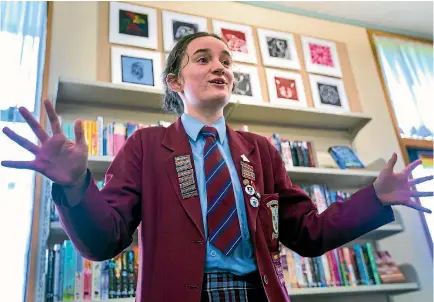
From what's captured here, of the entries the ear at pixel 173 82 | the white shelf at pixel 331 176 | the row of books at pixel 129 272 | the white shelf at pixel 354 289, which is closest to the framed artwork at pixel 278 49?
the white shelf at pixel 331 176

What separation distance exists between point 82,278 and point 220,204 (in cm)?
109

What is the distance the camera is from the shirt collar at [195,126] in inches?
42.5

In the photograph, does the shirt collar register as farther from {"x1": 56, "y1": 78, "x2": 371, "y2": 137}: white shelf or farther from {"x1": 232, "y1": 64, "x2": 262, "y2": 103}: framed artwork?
{"x1": 232, "y1": 64, "x2": 262, "y2": 103}: framed artwork

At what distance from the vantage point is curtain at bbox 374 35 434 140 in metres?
3.14

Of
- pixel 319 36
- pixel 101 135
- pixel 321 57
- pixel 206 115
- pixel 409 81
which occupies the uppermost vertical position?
pixel 319 36

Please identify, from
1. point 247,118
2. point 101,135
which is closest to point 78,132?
point 101,135

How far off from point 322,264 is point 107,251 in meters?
1.59

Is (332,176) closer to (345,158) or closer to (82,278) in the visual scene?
(345,158)

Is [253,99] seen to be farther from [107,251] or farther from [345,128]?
[107,251]

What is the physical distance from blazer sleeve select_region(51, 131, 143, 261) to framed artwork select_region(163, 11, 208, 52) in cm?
179

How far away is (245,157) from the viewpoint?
1062 millimetres

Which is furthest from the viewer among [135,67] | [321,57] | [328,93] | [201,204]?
[321,57]

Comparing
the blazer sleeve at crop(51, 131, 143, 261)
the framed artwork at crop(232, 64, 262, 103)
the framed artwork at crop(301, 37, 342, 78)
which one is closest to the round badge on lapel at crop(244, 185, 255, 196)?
the blazer sleeve at crop(51, 131, 143, 261)

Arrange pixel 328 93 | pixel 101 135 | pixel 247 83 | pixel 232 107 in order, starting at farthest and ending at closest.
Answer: pixel 328 93, pixel 247 83, pixel 232 107, pixel 101 135
